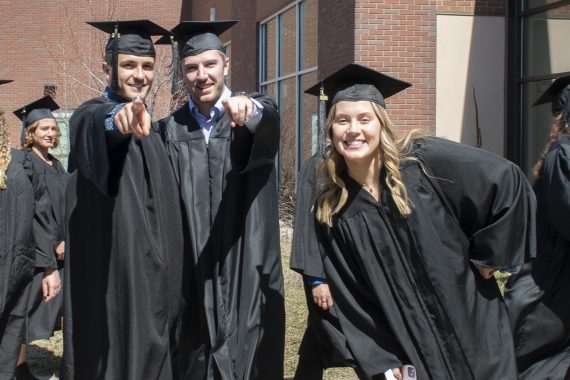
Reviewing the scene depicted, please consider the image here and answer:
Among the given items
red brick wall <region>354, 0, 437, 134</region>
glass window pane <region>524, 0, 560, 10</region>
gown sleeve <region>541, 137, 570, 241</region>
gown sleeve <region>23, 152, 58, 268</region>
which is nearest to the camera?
gown sleeve <region>541, 137, 570, 241</region>

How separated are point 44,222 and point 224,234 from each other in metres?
2.75

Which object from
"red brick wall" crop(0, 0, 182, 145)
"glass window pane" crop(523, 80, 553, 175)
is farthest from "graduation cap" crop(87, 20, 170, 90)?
"red brick wall" crop(0, 0, 182, 145)

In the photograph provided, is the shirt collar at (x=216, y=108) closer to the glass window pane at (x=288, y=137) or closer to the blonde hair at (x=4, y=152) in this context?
the blonde hair at (x=4, y=152)

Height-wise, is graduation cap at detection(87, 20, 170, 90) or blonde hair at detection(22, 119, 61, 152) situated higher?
graduation cap at detection(87, 20, 170, 90)

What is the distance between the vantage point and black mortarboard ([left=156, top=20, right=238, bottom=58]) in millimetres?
3812

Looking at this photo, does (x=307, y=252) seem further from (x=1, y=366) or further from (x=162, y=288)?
(x=1, y=366)

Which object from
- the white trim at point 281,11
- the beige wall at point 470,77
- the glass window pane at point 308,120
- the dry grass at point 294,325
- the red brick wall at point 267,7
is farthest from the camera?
the red brick wall at point 267,7

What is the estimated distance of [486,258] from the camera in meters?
3.51

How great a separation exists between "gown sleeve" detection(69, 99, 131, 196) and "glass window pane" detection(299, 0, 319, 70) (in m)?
10.4

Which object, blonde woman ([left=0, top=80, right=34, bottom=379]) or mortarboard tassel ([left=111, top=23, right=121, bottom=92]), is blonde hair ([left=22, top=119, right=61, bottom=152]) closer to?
blonde woman ([left=0, top=80, right=34, bottom=379])

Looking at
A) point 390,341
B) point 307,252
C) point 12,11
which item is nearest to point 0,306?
point 307,252

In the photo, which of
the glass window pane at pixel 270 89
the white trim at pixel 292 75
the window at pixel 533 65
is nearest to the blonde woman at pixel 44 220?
the window at pixel 533 65

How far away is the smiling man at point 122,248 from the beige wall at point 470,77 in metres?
8.14

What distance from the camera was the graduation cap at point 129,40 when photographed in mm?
3736
